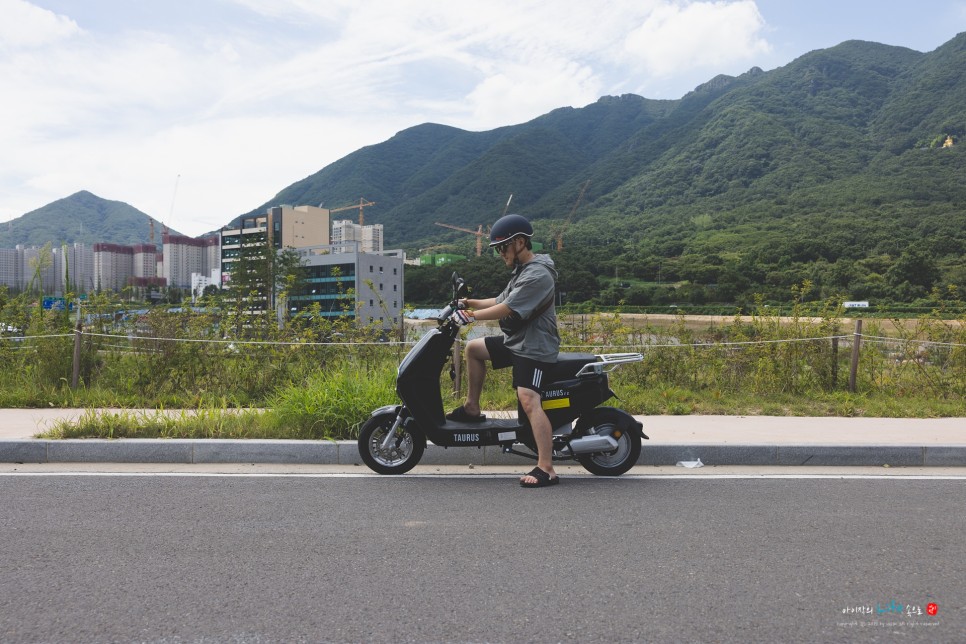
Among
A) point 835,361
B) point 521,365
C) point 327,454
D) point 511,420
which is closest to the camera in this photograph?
point 521,365

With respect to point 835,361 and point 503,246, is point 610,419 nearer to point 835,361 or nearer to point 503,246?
point 503,246

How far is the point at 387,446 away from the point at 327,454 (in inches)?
32.1

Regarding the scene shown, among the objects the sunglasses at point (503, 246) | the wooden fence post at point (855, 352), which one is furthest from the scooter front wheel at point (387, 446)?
the wooden fence post at point (855, 352)

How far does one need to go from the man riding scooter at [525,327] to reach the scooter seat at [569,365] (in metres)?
0.08

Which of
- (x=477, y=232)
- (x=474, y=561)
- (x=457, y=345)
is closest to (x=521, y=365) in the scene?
(x=474, y=561)

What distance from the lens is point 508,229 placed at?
5.13 meters

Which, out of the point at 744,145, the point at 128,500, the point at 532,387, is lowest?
the point at 128,500

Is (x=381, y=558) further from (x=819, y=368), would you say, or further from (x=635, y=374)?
(x=819, y=368)

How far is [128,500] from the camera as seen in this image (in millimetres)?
4617

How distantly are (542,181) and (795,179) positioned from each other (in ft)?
255

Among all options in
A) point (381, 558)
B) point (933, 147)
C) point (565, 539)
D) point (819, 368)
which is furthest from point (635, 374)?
point (933, 147)

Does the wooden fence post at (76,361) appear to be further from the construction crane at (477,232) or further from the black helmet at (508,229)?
the construction crane at (477,232)

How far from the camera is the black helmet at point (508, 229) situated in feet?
16.8

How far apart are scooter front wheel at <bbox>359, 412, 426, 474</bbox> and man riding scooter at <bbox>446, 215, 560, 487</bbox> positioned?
0.71m
